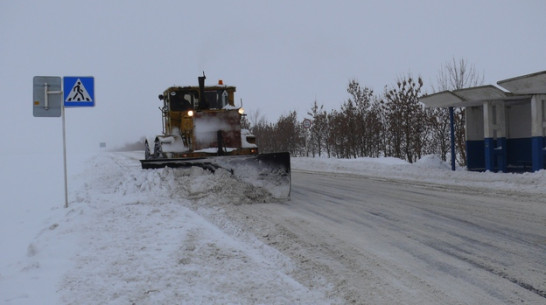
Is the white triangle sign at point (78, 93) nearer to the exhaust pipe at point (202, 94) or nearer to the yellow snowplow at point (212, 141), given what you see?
the yellow snowplow at point (212, 141)

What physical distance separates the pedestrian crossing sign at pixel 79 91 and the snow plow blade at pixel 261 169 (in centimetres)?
159

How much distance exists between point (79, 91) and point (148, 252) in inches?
194

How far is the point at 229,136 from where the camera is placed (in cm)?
1088

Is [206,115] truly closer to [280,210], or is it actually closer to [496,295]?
[280,210]

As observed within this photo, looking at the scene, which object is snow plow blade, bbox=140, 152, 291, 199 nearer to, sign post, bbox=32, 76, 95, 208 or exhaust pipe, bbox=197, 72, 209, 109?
sign post, bbox=32, 76, 95, 208

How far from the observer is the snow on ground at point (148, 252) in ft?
11.9

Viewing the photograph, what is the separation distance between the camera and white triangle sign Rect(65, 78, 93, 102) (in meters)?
8.51

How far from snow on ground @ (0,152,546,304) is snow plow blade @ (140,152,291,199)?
202 mm

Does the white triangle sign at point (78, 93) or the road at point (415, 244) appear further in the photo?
the white triangle sign at point (78, 93)

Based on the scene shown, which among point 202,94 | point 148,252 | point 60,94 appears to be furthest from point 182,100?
point 148,252

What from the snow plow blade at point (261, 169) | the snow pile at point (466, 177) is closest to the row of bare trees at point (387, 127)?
the snow pile at point (466, 177)

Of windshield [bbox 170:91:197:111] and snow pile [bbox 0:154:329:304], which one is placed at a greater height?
windshield [bbox 170:91:197:111]

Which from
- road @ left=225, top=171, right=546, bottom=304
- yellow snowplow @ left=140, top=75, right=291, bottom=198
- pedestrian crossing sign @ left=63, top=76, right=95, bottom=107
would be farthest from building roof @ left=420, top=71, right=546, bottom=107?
pedestrian crossing sign @ left=63, top=76, right=95, bottom=107

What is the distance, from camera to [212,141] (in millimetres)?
10734
